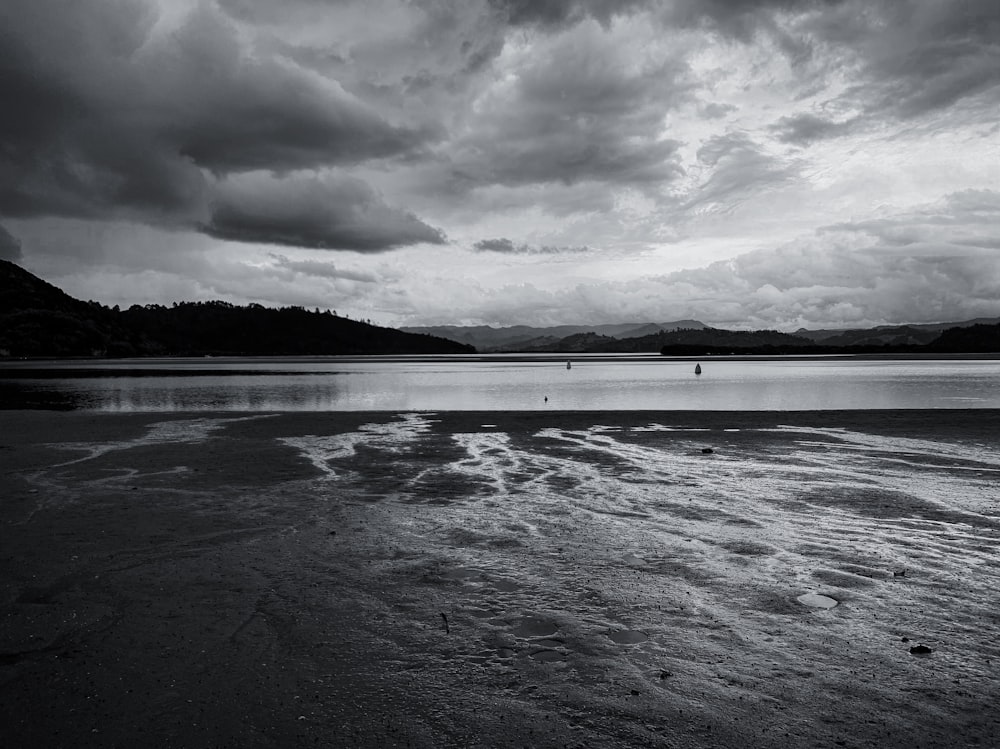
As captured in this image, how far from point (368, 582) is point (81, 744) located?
387 cm

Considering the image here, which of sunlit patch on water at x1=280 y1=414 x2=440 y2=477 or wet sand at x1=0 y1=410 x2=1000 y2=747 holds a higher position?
wet sand at x1=0 y1=410 x2=1000 y2=747

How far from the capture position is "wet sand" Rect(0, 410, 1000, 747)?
16.4 feet

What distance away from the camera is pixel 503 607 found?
7.40 m

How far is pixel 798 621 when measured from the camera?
6840 millimetres

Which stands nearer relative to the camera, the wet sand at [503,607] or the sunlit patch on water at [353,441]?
the wet sand at [503,607]

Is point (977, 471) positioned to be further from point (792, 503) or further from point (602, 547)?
point (602, 547)

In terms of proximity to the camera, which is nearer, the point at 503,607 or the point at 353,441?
the point at 503,607

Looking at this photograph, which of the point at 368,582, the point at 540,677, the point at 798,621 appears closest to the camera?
the point at 540,677

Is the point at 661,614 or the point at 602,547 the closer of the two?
the point at 661,614

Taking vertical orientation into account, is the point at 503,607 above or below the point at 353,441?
above

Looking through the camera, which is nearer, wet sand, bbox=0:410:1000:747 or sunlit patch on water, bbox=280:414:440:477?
wet sand, bbox=0:410:1000:747

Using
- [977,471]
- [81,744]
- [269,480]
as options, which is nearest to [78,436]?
[269,480]

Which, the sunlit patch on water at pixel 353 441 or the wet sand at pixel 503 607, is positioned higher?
the wet sand at pixel 503 607

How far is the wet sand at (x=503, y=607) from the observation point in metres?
5.00
